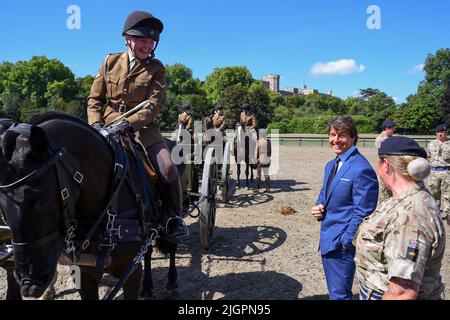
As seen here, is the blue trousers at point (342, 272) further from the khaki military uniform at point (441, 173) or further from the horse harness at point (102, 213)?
the khaki military uniform at point (441, 173)

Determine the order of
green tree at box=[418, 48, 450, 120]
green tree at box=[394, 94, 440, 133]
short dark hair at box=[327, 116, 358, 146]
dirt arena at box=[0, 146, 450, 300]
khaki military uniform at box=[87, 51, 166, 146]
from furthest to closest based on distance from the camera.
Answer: green tree at box=[418, 48, 450, 120] < green tree at box=[394, 94, 440, 133] < dirt arena at box=[0, 146, 450, 300] < khaki military uniform at box=[87, 51, 166, 146] < short dark hair at box=[327, 116, 358, 146]

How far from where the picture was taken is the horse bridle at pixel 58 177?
1.79m

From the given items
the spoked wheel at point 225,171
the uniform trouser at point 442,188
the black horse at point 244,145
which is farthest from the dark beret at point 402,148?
the black horse at point 244,145

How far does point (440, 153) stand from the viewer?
7.92 m

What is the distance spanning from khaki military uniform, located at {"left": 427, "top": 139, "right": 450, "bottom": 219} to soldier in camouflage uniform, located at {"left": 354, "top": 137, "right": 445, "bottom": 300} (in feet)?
22.6

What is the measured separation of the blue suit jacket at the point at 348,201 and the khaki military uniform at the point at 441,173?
604 centimetres

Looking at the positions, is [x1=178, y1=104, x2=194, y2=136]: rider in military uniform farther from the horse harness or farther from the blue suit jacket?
the blue suit jacket

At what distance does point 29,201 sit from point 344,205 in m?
2.34

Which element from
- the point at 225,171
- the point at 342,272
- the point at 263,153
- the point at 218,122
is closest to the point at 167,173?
the point at 342,272

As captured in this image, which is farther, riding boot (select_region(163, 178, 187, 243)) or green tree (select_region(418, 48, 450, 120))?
green tree (select_region(418, 48, 450, 120))

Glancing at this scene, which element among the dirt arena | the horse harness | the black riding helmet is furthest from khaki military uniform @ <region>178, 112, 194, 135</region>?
the horse harness

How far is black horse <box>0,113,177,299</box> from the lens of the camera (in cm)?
179
